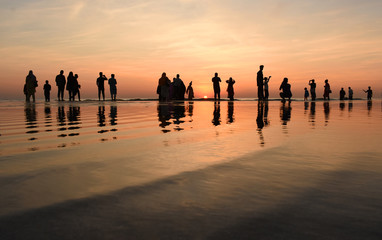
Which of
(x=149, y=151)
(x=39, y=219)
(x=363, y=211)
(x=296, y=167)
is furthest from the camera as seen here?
(x=149, y=151)

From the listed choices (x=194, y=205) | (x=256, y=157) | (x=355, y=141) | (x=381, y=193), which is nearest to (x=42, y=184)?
(x=194, y=205)

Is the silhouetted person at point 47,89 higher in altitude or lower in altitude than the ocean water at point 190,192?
higher

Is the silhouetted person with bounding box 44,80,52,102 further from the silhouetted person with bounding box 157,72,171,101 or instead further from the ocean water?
the ocean water

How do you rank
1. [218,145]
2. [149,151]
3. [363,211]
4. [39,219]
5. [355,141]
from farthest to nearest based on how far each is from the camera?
[355,141]
[218,145]
[149,151]
[363,211]
[39,219]

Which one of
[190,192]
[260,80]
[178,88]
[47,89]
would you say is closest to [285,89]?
[260,80]

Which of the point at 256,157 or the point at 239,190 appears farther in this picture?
the point at 256,157

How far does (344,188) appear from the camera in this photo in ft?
7.27

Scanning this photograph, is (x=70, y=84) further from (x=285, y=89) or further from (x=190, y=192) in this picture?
(x=190, y=192)

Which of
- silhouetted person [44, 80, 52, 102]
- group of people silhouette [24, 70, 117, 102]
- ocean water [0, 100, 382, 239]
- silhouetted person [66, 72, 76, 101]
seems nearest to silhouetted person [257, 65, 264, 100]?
group of people silhouette [24, 70, 117, 102]

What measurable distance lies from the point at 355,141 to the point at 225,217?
3508 millimetres

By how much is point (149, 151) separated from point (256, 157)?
1.14 metres

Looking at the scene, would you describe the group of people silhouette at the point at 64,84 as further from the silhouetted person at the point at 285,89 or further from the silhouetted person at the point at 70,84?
the silhouetted person at the point at 285,89

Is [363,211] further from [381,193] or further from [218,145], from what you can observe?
[218,145]

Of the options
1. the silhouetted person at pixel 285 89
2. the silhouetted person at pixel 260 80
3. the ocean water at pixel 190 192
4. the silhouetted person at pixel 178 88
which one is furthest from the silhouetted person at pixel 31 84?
the ocean water at pixel 190 192
